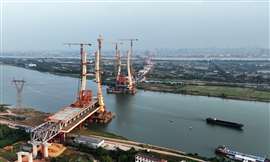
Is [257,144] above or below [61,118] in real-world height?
below

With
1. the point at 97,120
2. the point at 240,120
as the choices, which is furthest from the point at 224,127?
the point at 97,120

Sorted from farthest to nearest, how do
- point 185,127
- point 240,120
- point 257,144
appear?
point 240,120 < point 185,127 < point 257,144

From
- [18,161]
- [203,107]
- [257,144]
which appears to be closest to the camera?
[18,161]

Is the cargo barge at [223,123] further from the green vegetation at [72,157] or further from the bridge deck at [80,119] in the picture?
the green vegetation at [72,157]

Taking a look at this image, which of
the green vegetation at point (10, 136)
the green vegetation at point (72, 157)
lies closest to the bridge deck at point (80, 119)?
the green vegetation at point (10, 136)

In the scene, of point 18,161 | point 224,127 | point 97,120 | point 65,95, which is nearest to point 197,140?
point 224,127

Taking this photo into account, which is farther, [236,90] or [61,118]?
[236,90]

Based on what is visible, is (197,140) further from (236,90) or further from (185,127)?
(236,90)
